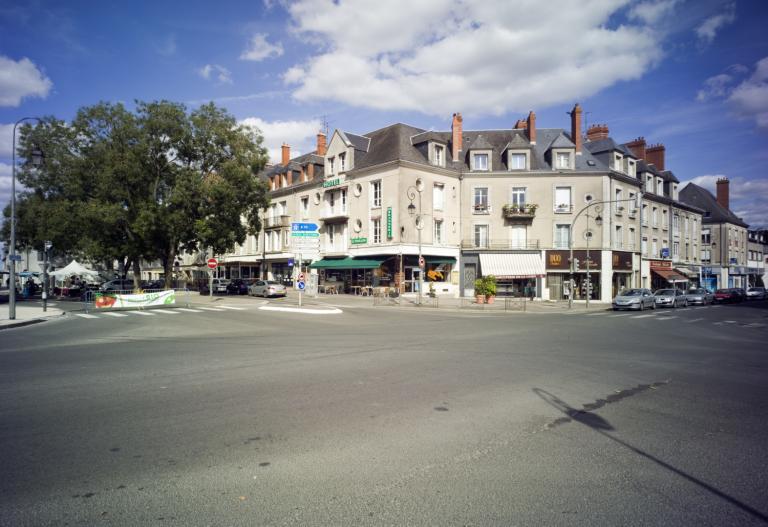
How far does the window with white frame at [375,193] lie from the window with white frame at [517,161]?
1103 cm

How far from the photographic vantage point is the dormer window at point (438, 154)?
1462 inches

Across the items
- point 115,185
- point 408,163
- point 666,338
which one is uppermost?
point 408,163

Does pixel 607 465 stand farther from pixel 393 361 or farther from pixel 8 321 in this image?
pixel 8 321

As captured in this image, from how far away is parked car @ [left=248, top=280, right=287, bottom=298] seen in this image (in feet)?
121

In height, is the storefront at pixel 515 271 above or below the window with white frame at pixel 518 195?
below

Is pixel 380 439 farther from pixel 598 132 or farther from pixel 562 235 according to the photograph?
pixel 598 132

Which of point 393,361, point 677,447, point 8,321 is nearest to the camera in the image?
point 677,447

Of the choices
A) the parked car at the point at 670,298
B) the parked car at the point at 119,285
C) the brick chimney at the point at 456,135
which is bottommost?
the parked car at the point at 670,298

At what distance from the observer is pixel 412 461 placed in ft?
14.0

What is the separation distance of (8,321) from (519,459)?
2089 centimetres

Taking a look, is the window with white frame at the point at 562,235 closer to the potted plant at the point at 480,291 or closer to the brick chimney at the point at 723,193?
the potted plant at the point at 480,291

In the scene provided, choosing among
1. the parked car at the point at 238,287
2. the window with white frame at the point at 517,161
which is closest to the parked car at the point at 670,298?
the window with white frame at the point at 517,161

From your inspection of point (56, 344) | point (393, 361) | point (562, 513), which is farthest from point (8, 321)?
point (562, 513)

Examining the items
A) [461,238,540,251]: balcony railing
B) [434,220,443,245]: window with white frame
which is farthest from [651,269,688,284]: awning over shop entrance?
[434,220,443,245]: window with white frame
